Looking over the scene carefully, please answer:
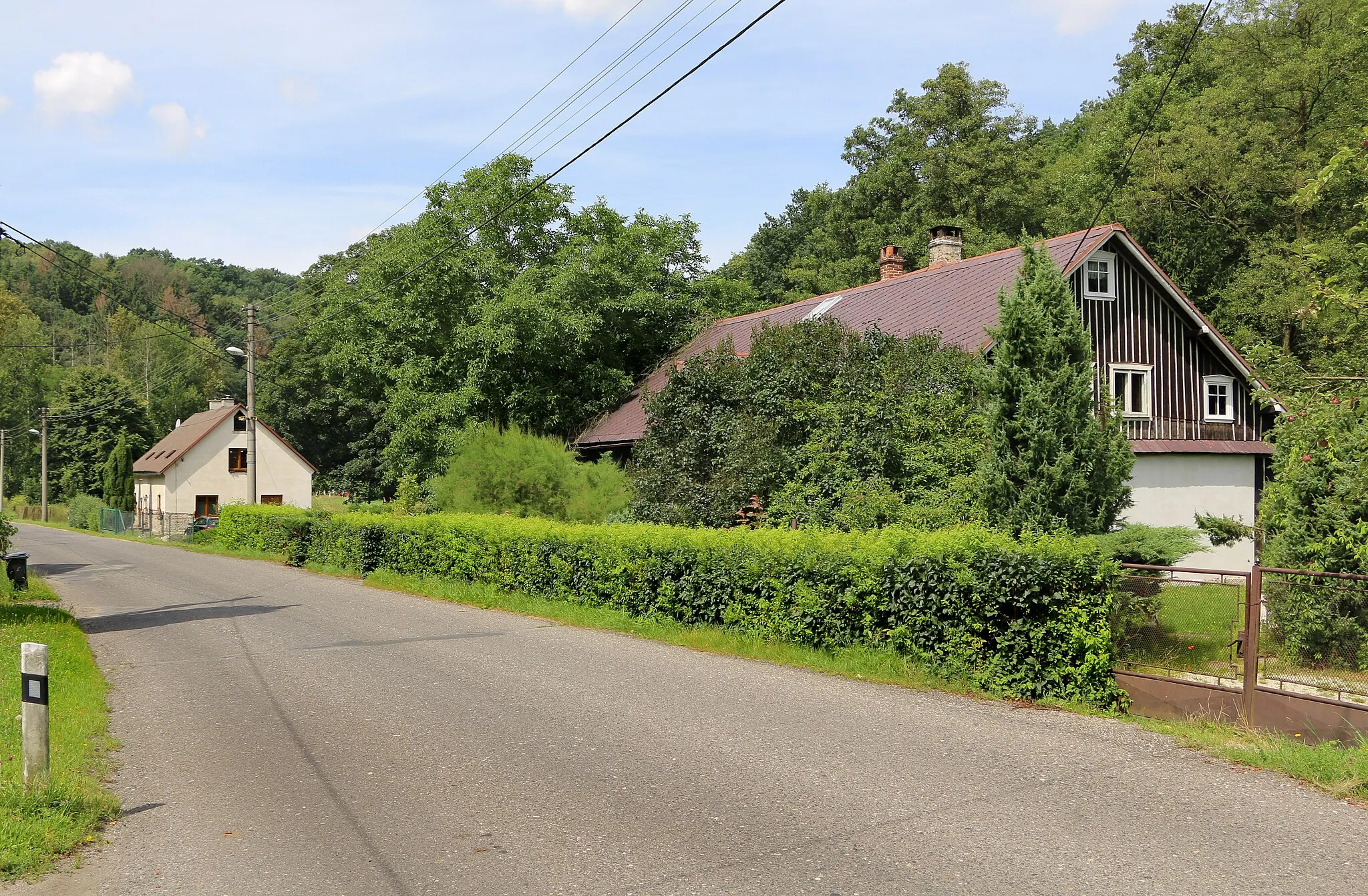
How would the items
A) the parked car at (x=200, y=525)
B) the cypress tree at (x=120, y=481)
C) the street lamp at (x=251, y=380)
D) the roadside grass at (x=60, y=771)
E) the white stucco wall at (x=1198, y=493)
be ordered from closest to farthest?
1. the roadside grass at (x=60, y=771)
2. the white stucco wall at (x=1198, y=493)
3. the street lamp at (x=251, y=380)
4. the parked car at (x=200, y=525)
5. the cypress tree at (x=120, y=481)

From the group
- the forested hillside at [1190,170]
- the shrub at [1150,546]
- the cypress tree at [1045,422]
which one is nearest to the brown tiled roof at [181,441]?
the forested hillside at [1190,170]

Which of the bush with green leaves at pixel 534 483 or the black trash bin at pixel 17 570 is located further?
the bush with green leaves at pixel 534 483

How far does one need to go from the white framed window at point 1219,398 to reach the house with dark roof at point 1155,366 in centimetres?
3

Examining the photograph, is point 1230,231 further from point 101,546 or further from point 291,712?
point 101,546

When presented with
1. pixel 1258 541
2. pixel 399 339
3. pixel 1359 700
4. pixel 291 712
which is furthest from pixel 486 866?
pixel 399 339

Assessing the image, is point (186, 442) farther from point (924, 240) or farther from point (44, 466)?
point (924, 240)

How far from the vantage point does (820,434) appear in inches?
699

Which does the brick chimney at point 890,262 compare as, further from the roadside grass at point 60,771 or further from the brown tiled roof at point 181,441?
the brown tiled roof at point 181,441

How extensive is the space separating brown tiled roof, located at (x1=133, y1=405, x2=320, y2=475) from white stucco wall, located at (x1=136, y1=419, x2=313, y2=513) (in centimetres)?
29

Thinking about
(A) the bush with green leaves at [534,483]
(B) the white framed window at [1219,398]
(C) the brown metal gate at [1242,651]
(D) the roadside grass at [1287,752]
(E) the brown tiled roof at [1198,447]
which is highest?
(B) the white framed window at [1219,398]

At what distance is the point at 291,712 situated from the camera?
9.18m

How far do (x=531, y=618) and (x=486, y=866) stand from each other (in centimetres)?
1087

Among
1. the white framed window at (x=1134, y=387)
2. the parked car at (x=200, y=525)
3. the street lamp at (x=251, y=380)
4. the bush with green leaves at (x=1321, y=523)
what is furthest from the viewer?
the parked car at (x=200, y=525)

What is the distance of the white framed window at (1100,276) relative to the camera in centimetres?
2316
